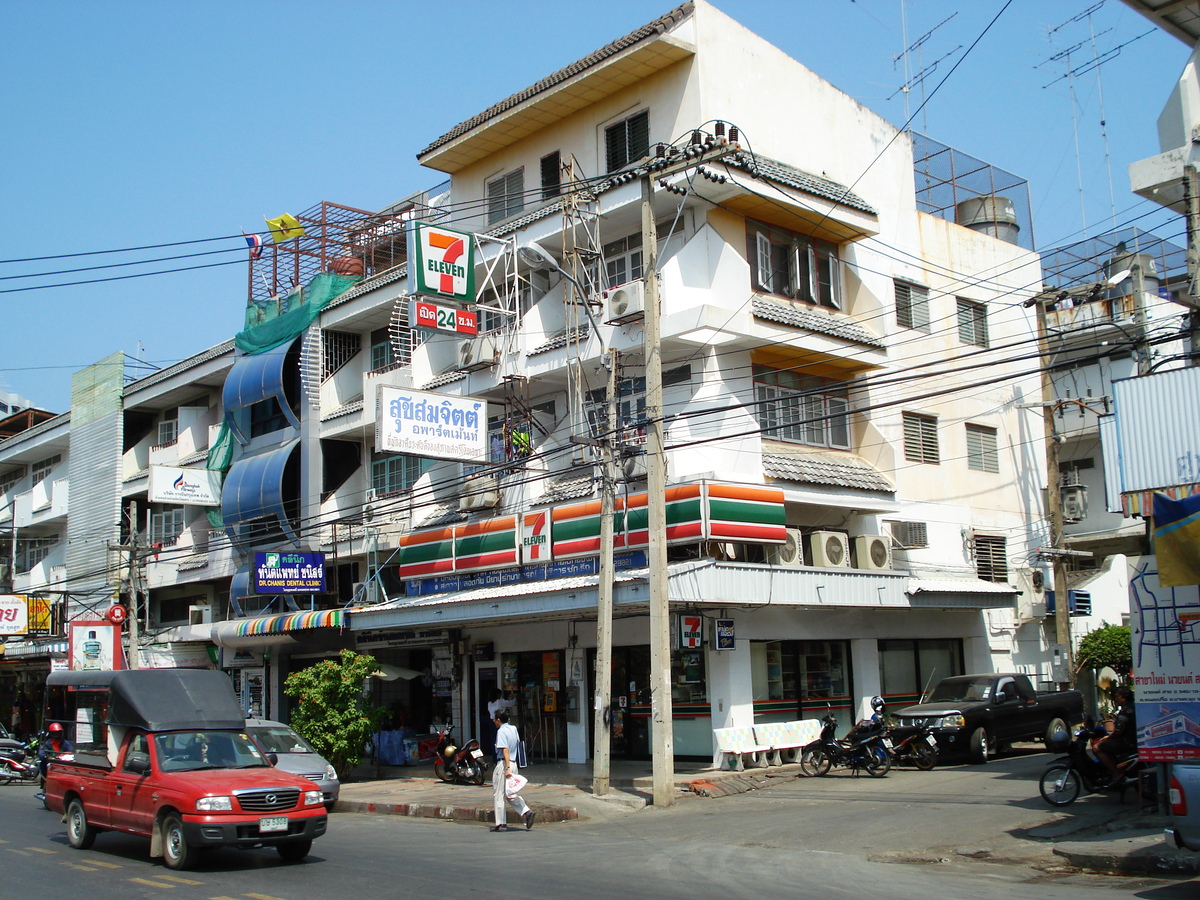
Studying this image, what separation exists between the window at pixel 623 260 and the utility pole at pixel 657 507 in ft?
16.7

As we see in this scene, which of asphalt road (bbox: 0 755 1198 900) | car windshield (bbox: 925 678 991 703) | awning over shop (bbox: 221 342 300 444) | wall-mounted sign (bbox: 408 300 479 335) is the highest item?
awning over shop (bbox: 221 342 300 444)

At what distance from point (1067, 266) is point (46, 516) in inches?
1627

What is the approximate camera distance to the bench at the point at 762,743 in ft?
71.2

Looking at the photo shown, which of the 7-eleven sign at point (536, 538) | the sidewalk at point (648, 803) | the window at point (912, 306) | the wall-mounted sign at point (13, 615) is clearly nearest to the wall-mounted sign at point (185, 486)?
the wall-mounted sign at point (13, 615)

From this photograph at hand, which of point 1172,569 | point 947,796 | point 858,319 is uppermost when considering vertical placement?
point 858,319

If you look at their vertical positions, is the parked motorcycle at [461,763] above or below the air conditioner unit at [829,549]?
below

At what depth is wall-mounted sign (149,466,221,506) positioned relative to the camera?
1389 inches

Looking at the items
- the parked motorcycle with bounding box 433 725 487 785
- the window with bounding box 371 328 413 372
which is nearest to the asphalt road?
the parked motorcycle with bounding box 433 725 487 785

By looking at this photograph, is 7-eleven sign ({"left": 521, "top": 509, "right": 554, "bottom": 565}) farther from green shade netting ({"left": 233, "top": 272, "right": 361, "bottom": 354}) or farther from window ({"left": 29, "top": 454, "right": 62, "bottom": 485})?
window ({"left": 29, "top": 454, "right": 62, "bottom": 485})

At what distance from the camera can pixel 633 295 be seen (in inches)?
885

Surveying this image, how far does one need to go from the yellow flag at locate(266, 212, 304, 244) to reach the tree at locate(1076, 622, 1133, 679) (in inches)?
1062

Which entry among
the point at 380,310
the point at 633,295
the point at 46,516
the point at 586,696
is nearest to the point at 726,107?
the point at 633,295

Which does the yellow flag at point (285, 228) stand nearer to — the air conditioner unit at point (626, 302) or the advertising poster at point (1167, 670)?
the air conditioner unit at point (626, 302)

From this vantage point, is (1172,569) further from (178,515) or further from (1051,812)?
(178,515)
